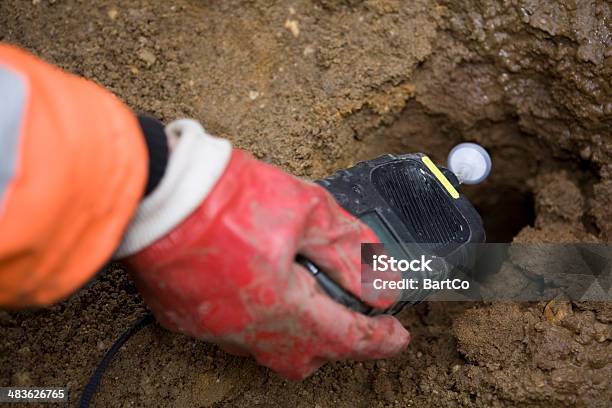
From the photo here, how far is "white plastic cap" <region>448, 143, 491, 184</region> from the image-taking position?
5.67ft

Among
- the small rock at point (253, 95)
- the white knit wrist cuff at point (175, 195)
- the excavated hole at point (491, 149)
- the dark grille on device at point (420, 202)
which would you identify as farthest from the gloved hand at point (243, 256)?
the excavated hole at point (491, 149)

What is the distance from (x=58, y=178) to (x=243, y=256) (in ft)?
1.10

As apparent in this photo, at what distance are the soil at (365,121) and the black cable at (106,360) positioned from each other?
2.6 inches

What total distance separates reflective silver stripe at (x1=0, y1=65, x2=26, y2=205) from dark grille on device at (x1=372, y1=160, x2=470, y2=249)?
792mm

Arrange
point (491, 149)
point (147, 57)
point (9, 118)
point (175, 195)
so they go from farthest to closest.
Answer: point (491, 149) → point (147, 57) → point (175, 195) → point (9, 118)

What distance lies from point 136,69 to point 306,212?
0.90m

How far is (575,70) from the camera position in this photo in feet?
5.54

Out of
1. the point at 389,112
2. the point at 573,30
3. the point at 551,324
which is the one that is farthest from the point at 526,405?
the point at 573,30

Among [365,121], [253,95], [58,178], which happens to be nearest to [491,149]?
[365,121]

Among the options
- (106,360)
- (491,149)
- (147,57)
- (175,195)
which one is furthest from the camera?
(491,149)

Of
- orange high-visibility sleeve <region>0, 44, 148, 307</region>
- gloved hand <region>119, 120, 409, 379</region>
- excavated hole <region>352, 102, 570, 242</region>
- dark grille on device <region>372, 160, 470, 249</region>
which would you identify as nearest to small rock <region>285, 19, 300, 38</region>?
excavated hole <region>352, 102, 570, 242</region>

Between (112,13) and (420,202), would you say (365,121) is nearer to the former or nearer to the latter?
(420,202)

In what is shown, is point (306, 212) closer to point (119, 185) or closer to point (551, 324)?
point (119, 185)

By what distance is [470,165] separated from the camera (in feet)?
5.70
